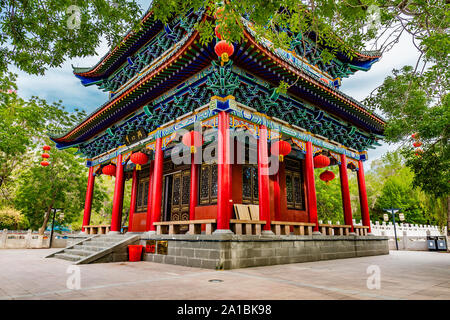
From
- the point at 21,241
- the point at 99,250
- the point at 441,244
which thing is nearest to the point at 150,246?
the point at 99,250

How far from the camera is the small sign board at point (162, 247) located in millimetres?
7402

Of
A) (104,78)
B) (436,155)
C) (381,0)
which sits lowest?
(436,155)

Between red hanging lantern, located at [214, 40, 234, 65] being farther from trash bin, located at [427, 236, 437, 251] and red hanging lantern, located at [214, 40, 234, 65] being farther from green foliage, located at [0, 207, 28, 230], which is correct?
green foliage, located at [0, 207, 28, 230]

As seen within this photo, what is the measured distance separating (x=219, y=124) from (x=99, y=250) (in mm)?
5314

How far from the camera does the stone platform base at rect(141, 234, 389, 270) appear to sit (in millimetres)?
6090

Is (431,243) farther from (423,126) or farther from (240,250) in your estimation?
(240,250)

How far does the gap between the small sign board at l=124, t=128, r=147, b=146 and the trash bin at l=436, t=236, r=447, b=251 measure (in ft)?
53.8

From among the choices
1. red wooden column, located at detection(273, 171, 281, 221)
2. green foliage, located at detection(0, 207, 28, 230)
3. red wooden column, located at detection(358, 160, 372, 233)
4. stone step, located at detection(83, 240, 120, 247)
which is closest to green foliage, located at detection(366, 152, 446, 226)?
red wooden column, located at detection(358, 160, 372, 233)

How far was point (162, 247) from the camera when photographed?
7500 mm

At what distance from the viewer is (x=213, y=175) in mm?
9383

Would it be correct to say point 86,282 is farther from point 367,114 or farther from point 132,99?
point 367,114
